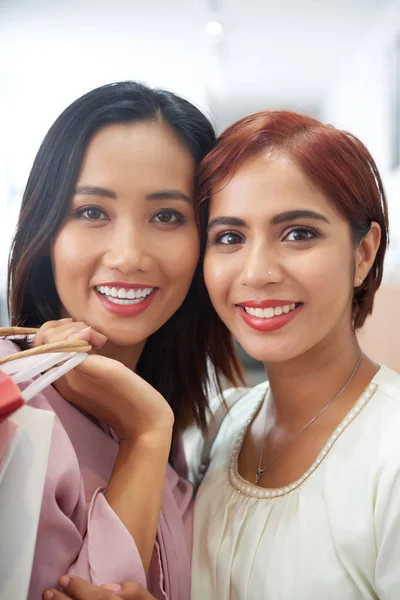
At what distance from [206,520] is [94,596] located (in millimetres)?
301

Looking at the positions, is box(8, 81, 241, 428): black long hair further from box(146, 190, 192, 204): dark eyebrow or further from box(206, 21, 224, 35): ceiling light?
box(206, 21, 224, 35): ceiling light

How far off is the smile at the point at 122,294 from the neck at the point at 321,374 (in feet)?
0.89

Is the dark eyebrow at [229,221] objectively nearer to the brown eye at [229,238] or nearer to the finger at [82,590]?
the brown eye at [229,238]

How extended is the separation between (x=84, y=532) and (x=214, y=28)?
5.65 ft

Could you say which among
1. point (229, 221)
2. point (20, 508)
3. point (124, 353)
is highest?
point (229, 221)


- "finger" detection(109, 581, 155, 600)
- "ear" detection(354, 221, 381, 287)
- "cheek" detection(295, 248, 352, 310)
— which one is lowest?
"finger" detection(109, 581, 155, 600)

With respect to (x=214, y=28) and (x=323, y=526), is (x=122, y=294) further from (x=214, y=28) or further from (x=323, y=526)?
(x=214, y=28)

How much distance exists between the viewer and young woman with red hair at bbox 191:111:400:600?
28.3 inches

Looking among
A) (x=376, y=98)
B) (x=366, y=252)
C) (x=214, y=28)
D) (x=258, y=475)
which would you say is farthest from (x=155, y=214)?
(x=376, y=98)

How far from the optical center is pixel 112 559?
2.11ft

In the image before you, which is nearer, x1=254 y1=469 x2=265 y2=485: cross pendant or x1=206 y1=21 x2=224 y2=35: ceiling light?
x1=254 y1=469 x2=265 y2=485: cross pendant

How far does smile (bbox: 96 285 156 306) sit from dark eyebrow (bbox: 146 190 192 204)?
5.5 inches

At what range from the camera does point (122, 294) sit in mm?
817

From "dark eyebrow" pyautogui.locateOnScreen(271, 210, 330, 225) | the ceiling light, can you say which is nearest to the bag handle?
"dark eyebrow" pyautogui.locateOnScreen(271, 210, 330, 225)
